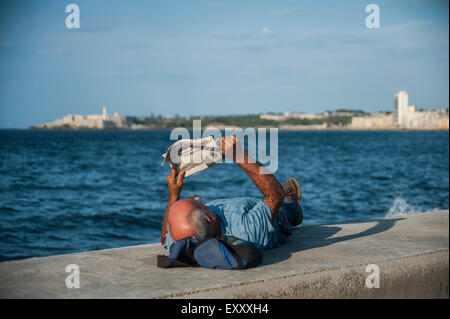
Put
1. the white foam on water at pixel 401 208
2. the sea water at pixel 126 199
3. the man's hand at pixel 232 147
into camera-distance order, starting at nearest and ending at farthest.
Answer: the man's hand at pixel 232 147 → the sea water at pixel 126 199 → the white foam on water at pixel 401 208

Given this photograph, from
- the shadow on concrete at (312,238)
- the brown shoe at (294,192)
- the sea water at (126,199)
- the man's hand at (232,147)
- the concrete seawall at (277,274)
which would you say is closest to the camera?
the concrete seawall at (277,274)

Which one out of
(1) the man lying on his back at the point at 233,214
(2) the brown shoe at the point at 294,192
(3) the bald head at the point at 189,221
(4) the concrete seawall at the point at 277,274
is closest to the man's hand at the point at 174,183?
(1) the man lying on his back at the point at 233,214

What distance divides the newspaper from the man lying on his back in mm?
117

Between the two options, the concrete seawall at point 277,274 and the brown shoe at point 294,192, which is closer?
the concrete seawall at point 277,274

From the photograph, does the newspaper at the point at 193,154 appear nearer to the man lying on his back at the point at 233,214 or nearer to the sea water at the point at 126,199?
the man lying on his back at the point at 233,214

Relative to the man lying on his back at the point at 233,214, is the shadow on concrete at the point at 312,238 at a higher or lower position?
lower

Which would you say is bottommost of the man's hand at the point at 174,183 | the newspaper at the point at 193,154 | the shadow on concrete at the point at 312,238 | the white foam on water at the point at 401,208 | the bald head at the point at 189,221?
the white foam on water at the point at 401,208

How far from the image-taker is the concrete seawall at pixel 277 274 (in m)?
3.88

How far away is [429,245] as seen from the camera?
5277 millimetres

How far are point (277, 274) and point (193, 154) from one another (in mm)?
1516

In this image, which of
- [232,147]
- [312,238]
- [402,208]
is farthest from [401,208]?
[232,147]

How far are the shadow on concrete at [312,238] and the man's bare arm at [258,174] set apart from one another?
1.36 feet
